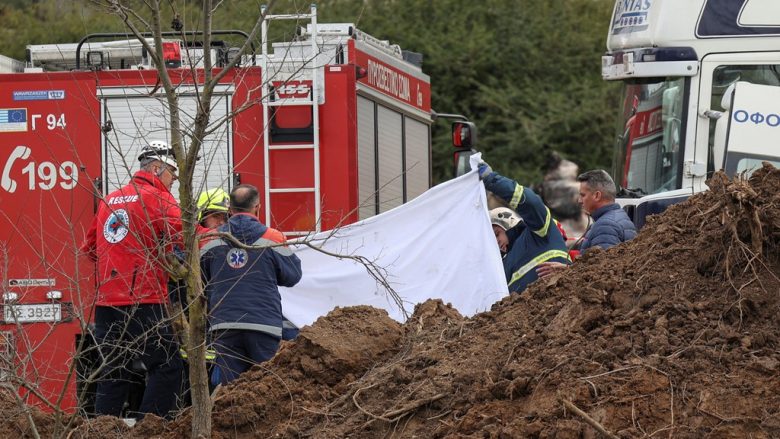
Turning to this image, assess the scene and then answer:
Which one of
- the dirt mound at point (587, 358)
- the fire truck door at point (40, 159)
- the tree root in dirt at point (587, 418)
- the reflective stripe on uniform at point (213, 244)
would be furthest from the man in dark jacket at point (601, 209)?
the fire truck door at point (40, 159)

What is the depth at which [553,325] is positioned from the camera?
239 inches

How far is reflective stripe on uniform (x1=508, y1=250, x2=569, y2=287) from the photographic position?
8773 mm

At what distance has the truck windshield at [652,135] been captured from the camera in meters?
9.95

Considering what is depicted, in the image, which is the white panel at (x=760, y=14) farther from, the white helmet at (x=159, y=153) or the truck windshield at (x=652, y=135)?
the white helmet at (x=159, y=153)

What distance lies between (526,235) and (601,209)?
1.74 ft

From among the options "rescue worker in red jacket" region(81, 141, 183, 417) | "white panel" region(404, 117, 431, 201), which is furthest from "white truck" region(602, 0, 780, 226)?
"rescue worker in red jacket" region(81, 141, 183, 417)

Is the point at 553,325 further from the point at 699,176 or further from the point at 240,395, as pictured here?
the point at 699,176

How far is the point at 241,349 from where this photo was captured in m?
8.02

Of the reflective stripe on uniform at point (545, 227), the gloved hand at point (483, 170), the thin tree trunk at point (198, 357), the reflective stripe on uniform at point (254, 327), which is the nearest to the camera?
the thin tree trunk at point (198, 357)

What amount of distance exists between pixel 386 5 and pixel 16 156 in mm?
16823

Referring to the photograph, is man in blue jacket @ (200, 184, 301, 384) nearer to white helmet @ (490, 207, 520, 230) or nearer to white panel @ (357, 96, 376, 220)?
white helmet @ (490, 207, 520, 230)

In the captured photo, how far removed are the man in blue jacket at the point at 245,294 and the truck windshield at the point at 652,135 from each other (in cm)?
341

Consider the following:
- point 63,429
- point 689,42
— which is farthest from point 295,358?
point 689,42

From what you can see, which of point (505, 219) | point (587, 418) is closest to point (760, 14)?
point (505, 219)
